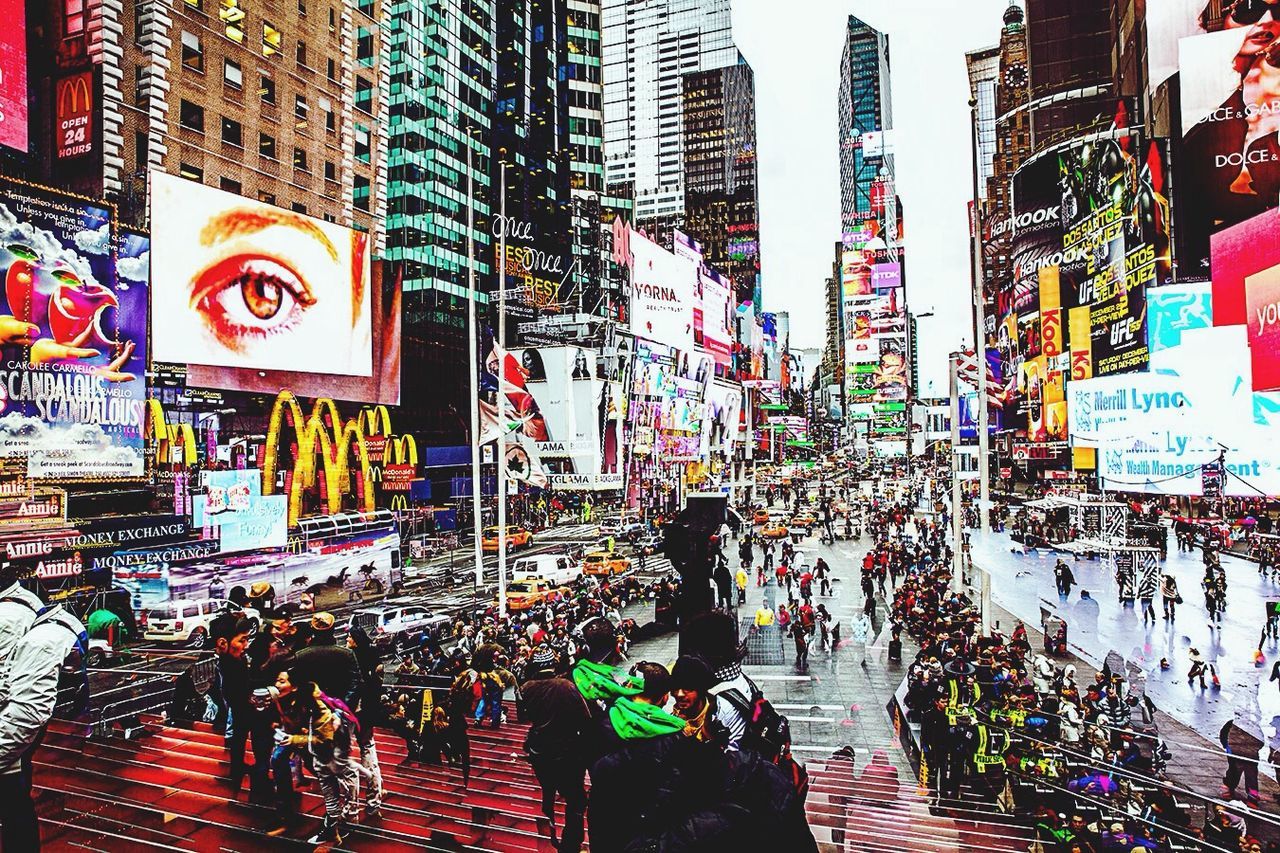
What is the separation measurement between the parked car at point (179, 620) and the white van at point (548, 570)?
10047 mm

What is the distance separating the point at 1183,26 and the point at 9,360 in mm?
37730

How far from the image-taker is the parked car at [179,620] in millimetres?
21391

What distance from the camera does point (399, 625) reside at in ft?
72.7

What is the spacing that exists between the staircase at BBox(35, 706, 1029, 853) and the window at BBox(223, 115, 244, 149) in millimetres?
32172

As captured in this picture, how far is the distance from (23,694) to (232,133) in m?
36.5

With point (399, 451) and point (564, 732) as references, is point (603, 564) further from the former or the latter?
point (564, 732)

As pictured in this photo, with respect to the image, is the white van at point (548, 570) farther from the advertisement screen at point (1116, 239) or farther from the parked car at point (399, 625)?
the advertisement screen at point (1116, 239)

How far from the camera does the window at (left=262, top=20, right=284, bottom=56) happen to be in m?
37.4

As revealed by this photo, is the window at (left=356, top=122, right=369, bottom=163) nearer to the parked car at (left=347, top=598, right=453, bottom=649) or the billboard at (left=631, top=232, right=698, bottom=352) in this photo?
the billboard at (left=631, top=232, right=698, bottom=352)

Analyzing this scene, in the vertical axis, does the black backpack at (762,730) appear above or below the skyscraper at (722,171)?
below

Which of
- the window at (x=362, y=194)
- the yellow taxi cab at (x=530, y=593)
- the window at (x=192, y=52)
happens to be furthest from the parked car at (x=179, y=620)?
the window at (x=362, y=194)

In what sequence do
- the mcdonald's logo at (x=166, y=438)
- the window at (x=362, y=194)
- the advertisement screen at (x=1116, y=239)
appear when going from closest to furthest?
the mcdonald's logo at (x=166, y=438)
the advertisement screen at (x=1116, y=239)
the window at (x=362, y=194)

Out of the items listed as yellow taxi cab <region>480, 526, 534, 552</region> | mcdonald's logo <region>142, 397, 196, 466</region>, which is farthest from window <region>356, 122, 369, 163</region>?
yellow taxi cab <region>480, 526, 534, 552</region>

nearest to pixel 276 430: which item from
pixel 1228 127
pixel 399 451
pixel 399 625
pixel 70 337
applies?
pixel 399 451
